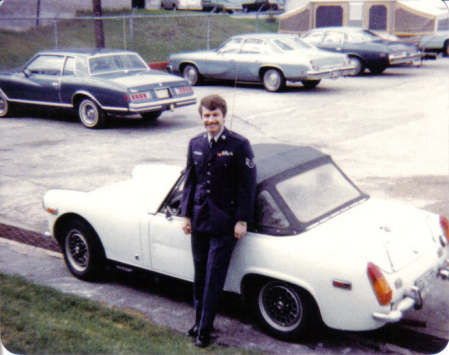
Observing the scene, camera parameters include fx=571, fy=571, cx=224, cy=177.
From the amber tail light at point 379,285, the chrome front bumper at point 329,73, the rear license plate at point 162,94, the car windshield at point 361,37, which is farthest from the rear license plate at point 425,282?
the car windshield at point 361,37

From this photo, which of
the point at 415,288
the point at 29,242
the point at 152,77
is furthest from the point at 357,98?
the point at 415,288

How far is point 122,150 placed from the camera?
859cm

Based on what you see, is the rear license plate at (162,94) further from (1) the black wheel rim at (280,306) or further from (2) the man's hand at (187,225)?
(1) the black wheel rim at (280,306)

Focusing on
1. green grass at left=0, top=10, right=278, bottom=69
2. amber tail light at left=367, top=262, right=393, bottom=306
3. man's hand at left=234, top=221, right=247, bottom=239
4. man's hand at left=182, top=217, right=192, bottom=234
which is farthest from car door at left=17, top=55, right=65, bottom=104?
amber tail light at left=367, top=262, right=393, bottom=306

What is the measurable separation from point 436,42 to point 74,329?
16.4 meters

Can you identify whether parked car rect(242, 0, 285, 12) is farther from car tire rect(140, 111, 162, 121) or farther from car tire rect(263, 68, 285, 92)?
car tire rect(140, 111, 162, 121)

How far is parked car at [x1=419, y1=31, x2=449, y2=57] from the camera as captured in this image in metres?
16.5

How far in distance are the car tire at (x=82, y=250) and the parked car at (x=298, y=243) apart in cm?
1

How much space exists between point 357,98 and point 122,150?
6.20 metres

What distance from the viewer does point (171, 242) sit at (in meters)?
3.81

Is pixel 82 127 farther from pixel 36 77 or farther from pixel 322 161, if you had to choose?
pixel 322 161

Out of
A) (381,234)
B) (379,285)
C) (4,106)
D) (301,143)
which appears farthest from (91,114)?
(379,285)

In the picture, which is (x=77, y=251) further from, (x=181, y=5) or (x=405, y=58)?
(x=181, y=5)

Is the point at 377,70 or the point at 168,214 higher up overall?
the point at 377,70
